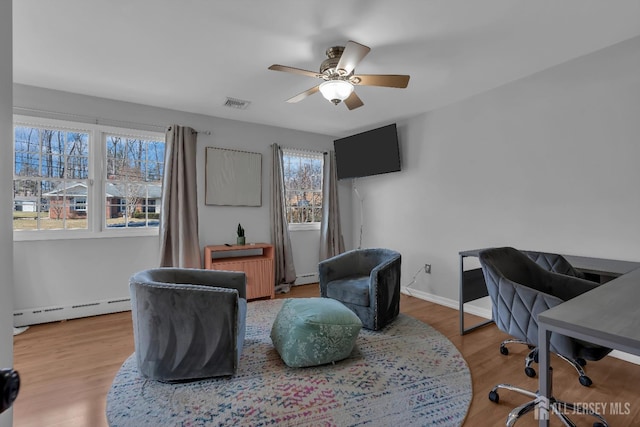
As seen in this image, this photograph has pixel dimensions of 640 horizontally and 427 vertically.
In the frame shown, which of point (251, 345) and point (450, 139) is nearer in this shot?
point (251, 345)

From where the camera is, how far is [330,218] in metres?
4.86

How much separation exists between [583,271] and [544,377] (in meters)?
1.45

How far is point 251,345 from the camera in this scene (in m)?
2.60

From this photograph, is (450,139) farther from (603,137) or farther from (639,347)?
(639,347)

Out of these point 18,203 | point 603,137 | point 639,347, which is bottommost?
point 639,347

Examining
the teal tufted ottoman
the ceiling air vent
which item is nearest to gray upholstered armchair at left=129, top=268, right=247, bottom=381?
the teal tufted ottoman

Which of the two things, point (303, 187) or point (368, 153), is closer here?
point (368, 153)

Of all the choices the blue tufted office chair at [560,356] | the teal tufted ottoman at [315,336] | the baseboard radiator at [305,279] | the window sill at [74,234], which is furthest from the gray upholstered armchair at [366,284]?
the window sill at [74,234]

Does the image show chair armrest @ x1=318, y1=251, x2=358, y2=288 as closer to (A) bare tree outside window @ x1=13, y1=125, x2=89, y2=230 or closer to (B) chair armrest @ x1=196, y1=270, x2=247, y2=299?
(B) chair armrest @ x1=196, y1=270, x2=247, y2=299

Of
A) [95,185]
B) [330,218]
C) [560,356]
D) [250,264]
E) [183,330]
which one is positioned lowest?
[560,356]

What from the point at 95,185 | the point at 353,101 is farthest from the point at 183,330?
the point at 95,185

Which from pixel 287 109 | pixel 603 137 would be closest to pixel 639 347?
pixel 603 137

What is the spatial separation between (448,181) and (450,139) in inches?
19.6

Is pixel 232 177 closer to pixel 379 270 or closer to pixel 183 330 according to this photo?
pixel 379 270
